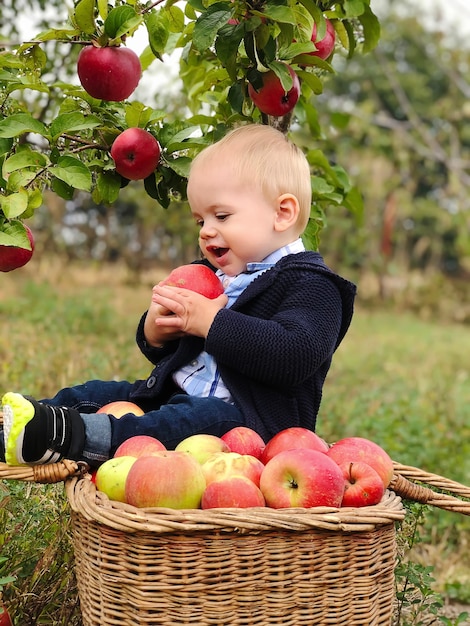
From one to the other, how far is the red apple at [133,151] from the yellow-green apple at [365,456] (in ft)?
3.01

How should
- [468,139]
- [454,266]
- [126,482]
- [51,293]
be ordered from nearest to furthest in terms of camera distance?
[126,482] < [51,293] < [468,139] < [454,266]

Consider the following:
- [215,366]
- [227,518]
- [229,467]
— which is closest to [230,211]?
[215,366]

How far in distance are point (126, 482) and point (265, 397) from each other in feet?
1.89

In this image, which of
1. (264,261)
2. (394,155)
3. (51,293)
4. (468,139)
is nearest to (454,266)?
(468,139)

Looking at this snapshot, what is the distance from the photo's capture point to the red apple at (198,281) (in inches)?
88.9

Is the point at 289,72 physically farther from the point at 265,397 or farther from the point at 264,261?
the point at 265,397

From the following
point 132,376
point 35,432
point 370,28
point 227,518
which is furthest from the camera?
point 132,376

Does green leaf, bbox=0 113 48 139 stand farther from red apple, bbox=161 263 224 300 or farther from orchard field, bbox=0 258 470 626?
orchard field, bbox=0 258 470 626

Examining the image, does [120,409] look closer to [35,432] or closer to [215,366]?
[215,366]

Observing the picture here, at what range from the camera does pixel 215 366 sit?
2258 millimetres

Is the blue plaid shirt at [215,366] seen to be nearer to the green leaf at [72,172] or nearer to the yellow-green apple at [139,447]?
the yellow-green apple at [139,447]

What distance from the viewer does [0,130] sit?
6.59 feet

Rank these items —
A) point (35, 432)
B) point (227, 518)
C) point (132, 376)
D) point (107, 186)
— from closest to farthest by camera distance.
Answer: point (227, 518) < point (35, 432) < point (107, 186) < point (132, 376)

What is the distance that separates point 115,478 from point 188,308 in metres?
0.56
